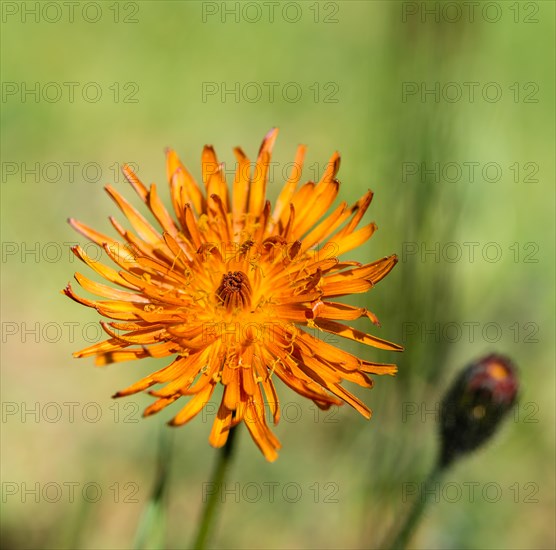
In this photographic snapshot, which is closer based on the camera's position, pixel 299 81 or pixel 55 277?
pixel 55 277

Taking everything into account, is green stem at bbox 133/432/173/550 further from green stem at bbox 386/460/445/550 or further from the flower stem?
green stem at bbox 386/460/445/550

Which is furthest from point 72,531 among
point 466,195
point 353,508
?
point 466,195

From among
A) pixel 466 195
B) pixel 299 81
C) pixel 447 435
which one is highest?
pixel 299 81

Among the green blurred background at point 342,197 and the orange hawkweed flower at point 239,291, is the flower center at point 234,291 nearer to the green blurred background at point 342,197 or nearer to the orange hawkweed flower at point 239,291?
the orange hawkweed flower at point 239,291

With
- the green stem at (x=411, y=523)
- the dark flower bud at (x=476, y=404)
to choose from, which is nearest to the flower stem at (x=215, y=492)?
the green stem at (x=411, y=523)

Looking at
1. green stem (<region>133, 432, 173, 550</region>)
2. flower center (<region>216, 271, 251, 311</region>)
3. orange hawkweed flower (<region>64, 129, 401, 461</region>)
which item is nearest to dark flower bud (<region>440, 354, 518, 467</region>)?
orange hawkweed flower (<region>64, 129, 401, 461</region>)

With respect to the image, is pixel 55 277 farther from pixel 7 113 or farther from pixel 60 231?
pixel 7 113

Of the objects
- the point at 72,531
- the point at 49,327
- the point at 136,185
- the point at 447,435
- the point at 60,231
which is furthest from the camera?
the point at 60,231
